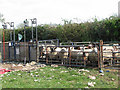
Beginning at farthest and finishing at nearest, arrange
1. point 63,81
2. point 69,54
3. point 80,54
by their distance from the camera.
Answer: point 69,54, point 80,54, point 63,81

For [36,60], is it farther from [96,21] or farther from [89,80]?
[96,21]

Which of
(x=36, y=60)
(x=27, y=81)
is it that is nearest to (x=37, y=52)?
(x=36, y=60)

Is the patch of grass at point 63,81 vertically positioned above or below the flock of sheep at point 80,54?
below

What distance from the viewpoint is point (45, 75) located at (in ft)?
23.8

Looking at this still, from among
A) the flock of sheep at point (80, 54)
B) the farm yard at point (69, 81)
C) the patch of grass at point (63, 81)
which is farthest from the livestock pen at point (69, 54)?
the patch of grass at point (63, 81)

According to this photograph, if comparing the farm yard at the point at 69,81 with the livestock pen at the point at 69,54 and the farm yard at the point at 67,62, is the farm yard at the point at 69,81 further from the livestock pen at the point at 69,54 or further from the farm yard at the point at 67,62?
the livestock pen at the point at 69,54

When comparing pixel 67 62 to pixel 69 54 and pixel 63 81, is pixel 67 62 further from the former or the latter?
pixel 63 81

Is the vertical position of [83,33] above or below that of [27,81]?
above

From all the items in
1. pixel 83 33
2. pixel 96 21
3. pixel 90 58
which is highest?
pixel 96 21

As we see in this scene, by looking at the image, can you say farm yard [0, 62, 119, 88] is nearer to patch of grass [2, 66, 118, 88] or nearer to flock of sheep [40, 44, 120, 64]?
patch of grass [2, 66, 118, 88]

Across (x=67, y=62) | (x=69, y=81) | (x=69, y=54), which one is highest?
(x=69, y=54)

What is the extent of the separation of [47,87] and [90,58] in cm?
376

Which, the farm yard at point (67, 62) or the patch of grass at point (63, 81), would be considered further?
the farm yard at point (67, 62)

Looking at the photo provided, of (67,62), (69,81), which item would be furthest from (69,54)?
(69,81)
